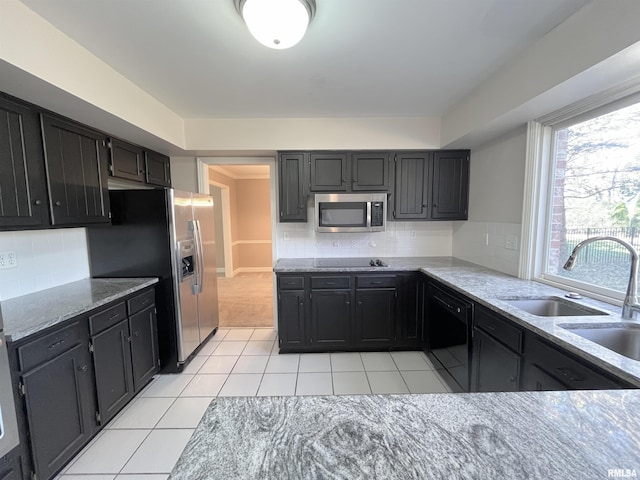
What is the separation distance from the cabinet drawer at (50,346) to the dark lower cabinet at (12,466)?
0.36 m

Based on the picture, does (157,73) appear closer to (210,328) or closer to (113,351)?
(113,351)

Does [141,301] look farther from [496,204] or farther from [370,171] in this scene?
[496,204]

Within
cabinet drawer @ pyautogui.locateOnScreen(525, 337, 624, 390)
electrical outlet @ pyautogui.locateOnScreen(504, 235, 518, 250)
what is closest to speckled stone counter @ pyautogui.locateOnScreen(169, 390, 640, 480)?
cabinet drawer @ pyautogui.locateOnScreen(525, 337, 624, 390)

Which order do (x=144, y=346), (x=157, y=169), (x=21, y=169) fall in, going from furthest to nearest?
1. (x=157, y=169)
2. (x=144, y=346)
3. (x=21, y=169)

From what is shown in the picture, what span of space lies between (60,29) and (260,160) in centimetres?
199

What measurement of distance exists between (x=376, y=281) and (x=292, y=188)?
1.38m

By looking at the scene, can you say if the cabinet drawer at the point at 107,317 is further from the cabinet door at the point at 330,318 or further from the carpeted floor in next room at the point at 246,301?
the carpeted floor in next room at the point at 246,301

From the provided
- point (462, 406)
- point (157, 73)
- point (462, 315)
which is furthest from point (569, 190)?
point (157, 73)

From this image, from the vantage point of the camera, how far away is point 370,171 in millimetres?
3119

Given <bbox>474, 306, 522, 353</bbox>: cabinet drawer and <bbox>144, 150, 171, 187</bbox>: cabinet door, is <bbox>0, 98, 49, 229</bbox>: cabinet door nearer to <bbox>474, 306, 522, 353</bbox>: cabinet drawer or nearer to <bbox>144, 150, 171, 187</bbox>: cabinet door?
<bbox>144, 150, 171, 187</bbox>: cabinet door

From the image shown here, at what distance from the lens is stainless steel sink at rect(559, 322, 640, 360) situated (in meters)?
1.39

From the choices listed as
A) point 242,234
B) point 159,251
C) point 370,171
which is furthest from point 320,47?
point 242,234

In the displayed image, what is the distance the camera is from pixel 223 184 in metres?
6.01

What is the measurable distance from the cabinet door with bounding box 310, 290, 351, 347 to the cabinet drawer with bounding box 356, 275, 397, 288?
0.53 ft
